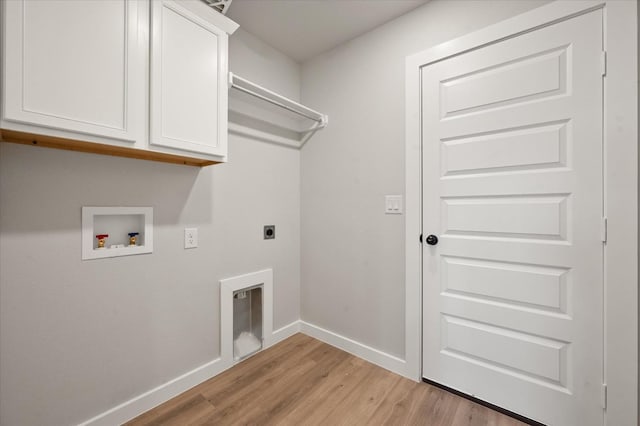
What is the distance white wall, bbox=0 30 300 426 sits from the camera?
1.20 m

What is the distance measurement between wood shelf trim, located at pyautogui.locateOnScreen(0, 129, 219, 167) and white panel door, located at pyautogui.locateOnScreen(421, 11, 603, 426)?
1538 millimetres

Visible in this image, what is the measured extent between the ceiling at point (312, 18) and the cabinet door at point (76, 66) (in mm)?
865

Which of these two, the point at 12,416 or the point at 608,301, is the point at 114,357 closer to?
the point at 12,416

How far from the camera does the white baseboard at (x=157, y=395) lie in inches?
55.9

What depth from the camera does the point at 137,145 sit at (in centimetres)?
129

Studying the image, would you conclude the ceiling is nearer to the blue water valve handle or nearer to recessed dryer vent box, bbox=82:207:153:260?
recessed dryer vent box, bbox=82:207:153:260

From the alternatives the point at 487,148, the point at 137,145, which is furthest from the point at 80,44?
the point at 487,148

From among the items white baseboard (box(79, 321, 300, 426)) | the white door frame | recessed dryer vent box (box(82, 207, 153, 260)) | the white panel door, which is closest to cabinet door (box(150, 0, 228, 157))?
recessed dryer vent box (box(82, 207, 153, 260))

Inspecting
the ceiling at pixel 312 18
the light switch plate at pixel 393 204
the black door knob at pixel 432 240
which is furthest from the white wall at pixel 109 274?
the black door knob at pixel 432 240

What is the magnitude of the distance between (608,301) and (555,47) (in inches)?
49.3

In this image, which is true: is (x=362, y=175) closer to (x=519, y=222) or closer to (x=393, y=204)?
(x=393, y=204)

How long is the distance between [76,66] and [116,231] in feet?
2.67

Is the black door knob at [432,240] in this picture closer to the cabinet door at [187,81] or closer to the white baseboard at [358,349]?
→ the white baseboard at [358,349]

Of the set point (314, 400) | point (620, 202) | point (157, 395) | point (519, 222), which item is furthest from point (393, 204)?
point (157, 395)
